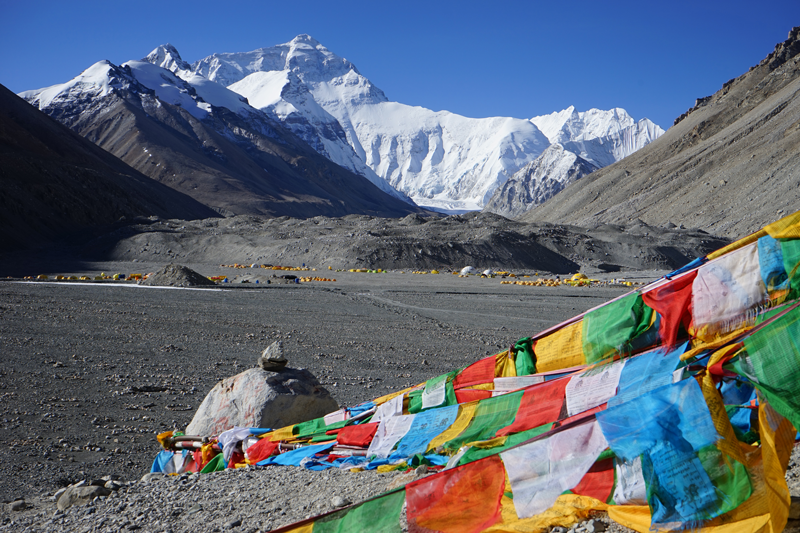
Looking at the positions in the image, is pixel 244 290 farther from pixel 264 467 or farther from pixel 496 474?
pixel 496 474

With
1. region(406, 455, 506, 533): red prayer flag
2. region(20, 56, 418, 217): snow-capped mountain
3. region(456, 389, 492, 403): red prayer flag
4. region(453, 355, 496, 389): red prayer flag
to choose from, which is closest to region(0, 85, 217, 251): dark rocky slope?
region(20, 56, 418, 217): snow-capped mountain

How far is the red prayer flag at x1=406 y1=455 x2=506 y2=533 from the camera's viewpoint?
263 centimetres

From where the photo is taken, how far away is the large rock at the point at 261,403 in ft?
19.2

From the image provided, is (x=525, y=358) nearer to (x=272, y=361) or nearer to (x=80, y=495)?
(x=272, y=361)

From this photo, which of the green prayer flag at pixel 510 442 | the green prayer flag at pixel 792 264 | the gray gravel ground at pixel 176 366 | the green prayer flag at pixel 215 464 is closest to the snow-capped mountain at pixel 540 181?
the gray gravel ground at pixel 176 366

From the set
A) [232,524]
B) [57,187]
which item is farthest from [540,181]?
[232,524]

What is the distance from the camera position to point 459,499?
268 centimetres

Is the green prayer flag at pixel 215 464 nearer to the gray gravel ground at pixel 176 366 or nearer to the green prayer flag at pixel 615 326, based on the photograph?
the gray gravel ground at pixel 176 366

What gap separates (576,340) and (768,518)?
1.79 metres

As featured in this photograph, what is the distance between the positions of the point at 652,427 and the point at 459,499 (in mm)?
885

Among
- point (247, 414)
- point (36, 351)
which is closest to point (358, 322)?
point (36, 351)

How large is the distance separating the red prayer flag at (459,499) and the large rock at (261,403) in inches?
134

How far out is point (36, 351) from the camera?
1037 cm

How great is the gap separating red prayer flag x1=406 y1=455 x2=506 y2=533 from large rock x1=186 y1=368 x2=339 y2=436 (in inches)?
134
